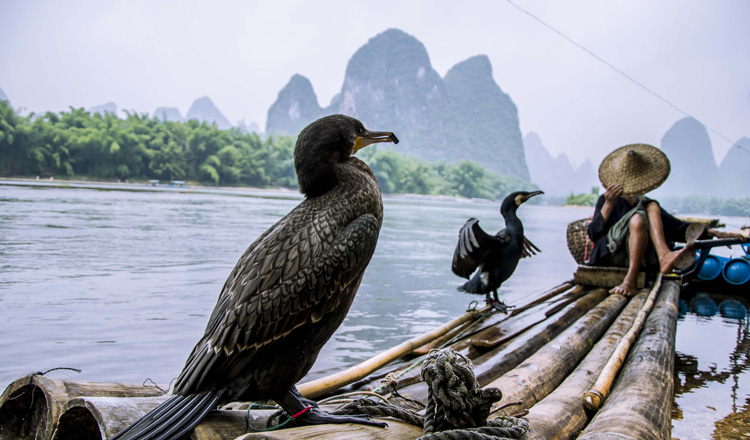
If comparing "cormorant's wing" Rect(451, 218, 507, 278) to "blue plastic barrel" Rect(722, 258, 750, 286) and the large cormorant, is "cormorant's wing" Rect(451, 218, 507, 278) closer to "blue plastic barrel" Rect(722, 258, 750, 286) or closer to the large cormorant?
the large cormorant

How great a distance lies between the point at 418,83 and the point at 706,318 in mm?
131232

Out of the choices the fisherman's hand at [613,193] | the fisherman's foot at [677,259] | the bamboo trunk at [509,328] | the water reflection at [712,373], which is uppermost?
the fisherman's hand at [613,193]

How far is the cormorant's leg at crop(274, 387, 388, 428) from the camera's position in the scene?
152cm

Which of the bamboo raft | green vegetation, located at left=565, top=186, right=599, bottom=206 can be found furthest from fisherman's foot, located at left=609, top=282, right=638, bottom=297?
green vegetation, located at left=565, top=186, right=599, bottom=206

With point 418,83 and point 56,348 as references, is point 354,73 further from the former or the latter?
point 56,348

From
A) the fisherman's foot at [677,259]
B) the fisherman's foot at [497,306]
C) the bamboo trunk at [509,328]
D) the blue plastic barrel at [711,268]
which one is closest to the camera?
the bamboo trunk at [509,328]

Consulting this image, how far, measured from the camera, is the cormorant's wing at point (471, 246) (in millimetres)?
4027

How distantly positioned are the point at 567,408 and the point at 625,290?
3.02 meters

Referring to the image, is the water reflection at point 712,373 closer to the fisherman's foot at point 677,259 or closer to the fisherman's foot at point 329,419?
the fisherman's foot at point 677,259

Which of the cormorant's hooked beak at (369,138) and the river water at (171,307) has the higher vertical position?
the cormorant's hooked beak at (369,138)

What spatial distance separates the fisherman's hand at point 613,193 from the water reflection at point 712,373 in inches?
47.9

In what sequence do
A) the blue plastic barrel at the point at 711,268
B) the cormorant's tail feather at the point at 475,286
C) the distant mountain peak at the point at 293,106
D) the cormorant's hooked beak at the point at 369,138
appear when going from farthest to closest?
the distant mountain peak at the point at 293,106 < the blue plastic barrel at the point at 711,268 < the cormorant's tail feather at the point at 475,286 < the cormorant's hooked beak at the point at 369,138

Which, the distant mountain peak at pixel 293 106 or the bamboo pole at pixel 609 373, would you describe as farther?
the distant mountain peak at pixel 293 106

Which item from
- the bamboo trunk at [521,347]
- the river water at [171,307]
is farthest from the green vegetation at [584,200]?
the bamboo trunk at [521,347]
